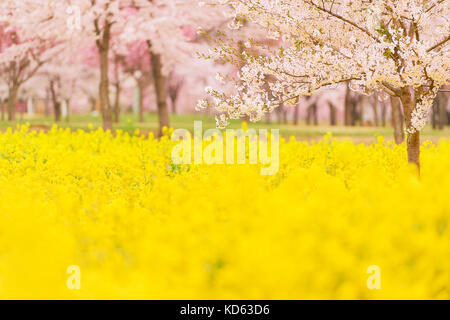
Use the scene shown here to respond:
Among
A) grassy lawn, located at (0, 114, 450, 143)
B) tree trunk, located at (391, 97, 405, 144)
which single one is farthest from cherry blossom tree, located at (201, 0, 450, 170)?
grassy lawn, located at (0, 114, 450, 143)

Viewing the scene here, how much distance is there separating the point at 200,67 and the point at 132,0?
306 cm

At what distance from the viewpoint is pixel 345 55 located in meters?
5.81

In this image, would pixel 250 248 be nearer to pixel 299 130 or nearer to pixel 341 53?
pixel 341 53

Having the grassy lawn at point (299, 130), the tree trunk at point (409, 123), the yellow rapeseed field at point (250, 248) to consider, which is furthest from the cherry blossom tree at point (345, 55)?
the grassy lawn at point (299, 130)

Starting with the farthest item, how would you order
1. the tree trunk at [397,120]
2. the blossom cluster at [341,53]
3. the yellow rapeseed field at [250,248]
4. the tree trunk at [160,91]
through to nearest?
the tree trunk at [160,91], the tree trunk at [397,120], the blossom cluster at [341,53], the yellow rapeseed field at [250,248]

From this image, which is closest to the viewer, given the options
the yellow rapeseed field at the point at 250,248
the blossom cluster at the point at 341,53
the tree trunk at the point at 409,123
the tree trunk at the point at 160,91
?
the yellow rapeseed field at the point at 250,248

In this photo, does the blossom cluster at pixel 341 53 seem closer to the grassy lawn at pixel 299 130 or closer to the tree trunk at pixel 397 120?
the tree trunk at pixel 397 120

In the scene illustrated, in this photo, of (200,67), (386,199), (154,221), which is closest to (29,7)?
(200,67)

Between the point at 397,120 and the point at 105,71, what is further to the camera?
the point at 105,71

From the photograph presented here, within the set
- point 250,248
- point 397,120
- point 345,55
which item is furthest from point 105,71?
Answer: point 250,248

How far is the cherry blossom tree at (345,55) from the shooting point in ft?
18.4
